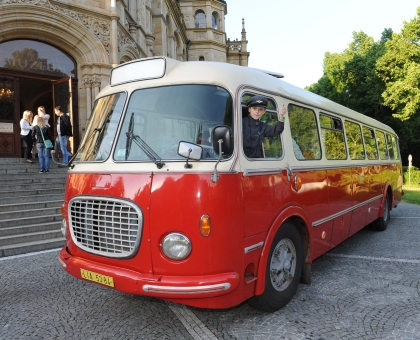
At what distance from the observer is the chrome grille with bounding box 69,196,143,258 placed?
3090mm

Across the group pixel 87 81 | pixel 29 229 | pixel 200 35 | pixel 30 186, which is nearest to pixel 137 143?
pixel 29 229

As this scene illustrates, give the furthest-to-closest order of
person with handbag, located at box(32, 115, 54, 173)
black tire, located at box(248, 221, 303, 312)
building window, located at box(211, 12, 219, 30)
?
building window, located at box(211, 12, 219, 30) → person with handbag, located at box(32, 115, 54, 173) → black tire, located at box(248, 221, 303, 312)

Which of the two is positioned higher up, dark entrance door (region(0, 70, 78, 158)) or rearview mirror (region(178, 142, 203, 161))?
dark entrance door (region(0, 70, 78, 158))

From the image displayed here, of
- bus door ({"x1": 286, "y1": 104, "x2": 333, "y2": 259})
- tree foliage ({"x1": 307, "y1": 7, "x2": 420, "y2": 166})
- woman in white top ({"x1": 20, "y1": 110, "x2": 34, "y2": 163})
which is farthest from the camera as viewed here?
tree foliage ({"x1": 307, "y1": 7, "x2": 420, "y2": 166})

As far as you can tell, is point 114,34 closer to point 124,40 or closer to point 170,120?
point 124,40

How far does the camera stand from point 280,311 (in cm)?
371

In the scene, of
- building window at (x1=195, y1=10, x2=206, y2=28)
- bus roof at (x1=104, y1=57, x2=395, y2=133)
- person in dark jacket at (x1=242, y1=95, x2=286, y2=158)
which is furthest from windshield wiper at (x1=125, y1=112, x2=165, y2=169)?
building window at (x1=195, y1=10, x2=206, y2=28)

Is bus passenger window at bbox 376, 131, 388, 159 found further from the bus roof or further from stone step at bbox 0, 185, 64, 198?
stone step at bbox 0, 185, 64, 198

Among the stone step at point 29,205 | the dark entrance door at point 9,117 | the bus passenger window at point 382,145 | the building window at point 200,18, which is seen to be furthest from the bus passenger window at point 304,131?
the building window at point 200,18

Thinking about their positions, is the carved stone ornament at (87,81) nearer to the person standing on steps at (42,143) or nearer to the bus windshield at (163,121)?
the person standing on steps at (42,143)

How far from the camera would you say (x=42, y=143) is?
9.45 meters

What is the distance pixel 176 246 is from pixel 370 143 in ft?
18.2

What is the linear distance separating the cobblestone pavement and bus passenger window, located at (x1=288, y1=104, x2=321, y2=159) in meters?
1.69

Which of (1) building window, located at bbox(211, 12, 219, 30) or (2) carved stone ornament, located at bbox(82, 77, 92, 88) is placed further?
(1) building window, located at bbox(211, 12, 219, 30)
